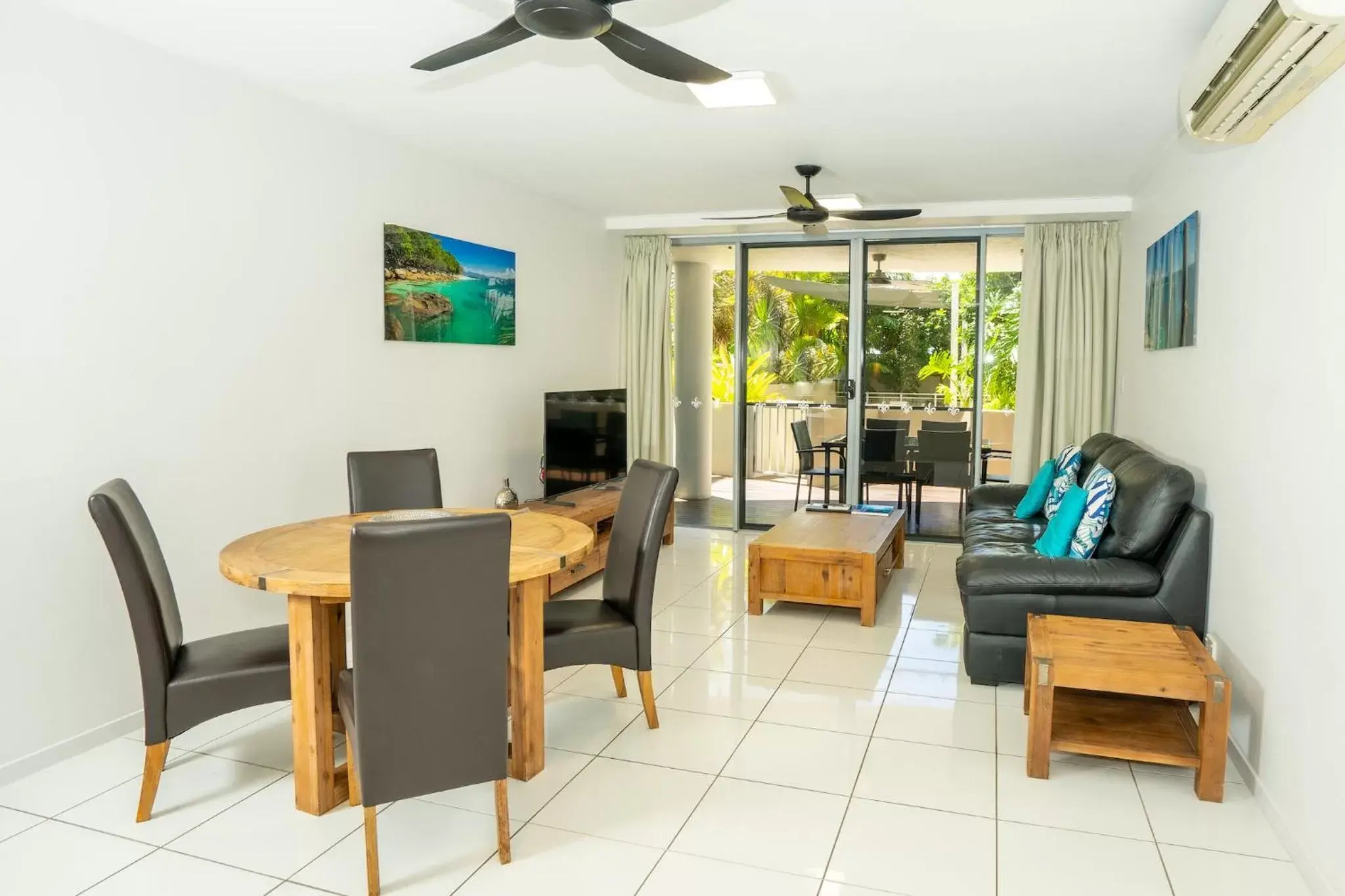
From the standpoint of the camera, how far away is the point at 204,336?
346 centimetres

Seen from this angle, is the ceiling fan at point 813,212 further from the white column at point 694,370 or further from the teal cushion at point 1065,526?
the white column at point 694,370

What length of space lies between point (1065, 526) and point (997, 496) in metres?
1.85

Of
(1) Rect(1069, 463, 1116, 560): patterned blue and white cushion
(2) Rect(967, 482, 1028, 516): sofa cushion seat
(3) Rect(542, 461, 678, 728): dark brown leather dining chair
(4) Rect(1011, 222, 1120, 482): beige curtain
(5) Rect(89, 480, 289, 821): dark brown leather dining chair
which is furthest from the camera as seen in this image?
(4) Rect(1011, 222, 1120, 482): beige curtain

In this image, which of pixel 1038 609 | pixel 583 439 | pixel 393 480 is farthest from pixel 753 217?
pixel 1038 609

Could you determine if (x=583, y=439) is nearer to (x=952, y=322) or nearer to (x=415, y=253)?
(x=415, y=253)

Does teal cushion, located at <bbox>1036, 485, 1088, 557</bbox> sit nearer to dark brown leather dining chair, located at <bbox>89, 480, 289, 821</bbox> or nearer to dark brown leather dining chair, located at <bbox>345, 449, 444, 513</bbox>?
dark brown leather dining chair, located at <bbox>345, 449, 444, 513</bbox>

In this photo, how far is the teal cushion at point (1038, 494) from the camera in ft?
17.1

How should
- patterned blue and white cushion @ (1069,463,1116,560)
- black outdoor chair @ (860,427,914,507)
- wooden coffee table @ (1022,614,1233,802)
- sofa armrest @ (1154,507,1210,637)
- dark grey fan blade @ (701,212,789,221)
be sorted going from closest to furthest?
wooden coffee table @ (1022,614,1233,802) < sofa armrest @ (1154,507,1210,637) < patterned blue and white cushion @ (1069,463,1116,560) < dark grey fan blade @ (701,212,789,221) < black outdoor chair @ (860,427,914,507)

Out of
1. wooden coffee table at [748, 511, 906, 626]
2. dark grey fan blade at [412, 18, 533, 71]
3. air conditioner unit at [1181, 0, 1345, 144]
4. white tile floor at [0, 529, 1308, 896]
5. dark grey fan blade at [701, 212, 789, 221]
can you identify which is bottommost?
white tile floor at [0, 529, 1308, 896]

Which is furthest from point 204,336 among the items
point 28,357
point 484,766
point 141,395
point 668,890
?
point 668,890

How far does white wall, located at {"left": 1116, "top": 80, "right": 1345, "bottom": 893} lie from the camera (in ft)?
7.59

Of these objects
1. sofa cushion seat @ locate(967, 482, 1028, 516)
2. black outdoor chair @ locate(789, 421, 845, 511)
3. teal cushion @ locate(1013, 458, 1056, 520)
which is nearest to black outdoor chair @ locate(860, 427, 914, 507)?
black outdoor chair @ locate(789, 421, 845, 511)

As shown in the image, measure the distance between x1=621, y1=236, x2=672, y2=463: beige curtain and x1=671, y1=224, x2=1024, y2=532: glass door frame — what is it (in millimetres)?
301

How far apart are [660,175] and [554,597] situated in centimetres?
249
